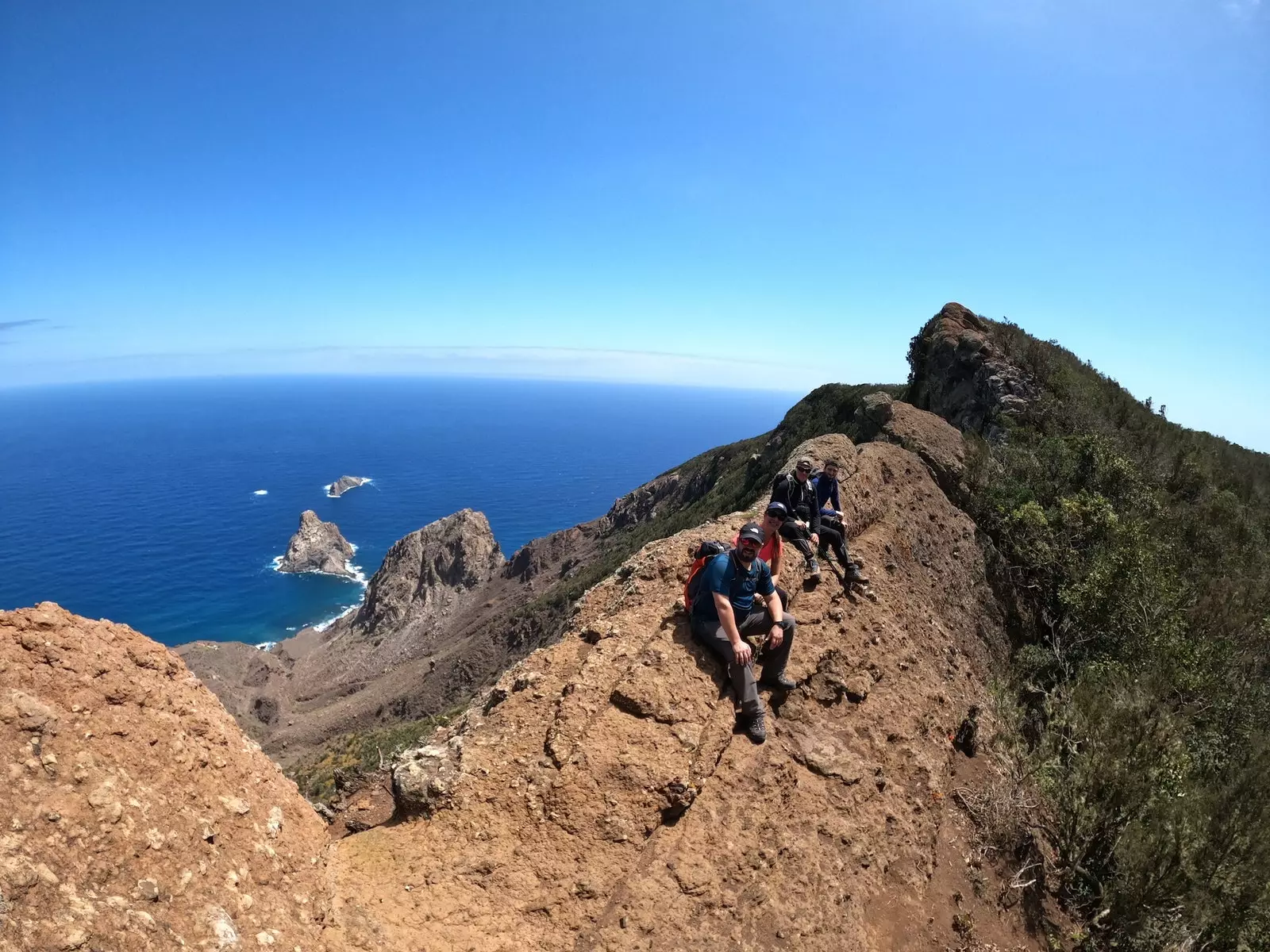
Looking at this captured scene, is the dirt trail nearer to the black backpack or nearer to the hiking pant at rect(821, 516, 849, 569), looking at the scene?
the black backpack

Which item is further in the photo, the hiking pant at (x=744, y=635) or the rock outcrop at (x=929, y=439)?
the rock outcrop at (x=929, y=439)

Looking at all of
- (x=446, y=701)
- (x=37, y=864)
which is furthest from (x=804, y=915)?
(x=446, y=701)

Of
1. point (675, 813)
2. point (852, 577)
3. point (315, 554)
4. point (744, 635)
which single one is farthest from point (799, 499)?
point (315, 554)

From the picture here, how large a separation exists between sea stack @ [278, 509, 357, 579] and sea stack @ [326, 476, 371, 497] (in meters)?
52.6

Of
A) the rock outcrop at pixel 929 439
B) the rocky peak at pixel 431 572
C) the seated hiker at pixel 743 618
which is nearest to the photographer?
the seated hiker at pixel 743 618

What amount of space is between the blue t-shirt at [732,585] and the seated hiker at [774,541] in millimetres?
361

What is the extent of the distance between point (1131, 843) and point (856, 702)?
13.1 ft

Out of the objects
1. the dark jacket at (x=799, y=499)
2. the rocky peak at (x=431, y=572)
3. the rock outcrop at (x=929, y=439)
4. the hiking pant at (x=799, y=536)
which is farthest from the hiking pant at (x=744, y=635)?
the rocky peak at (x=431, y=572)

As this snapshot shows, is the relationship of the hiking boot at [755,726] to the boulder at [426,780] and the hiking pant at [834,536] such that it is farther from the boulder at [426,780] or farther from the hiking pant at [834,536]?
the hiking pant at [834,536]

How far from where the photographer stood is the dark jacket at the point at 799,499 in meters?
11.0

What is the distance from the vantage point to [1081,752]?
34.7ft

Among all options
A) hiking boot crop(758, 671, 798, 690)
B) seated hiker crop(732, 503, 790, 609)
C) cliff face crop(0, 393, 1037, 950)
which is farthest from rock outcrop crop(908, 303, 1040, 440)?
hiking boot crop(758, 671, 798, 690)

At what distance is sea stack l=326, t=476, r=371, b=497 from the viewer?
161875 mm

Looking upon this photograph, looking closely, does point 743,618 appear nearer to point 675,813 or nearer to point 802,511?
point 675,813
